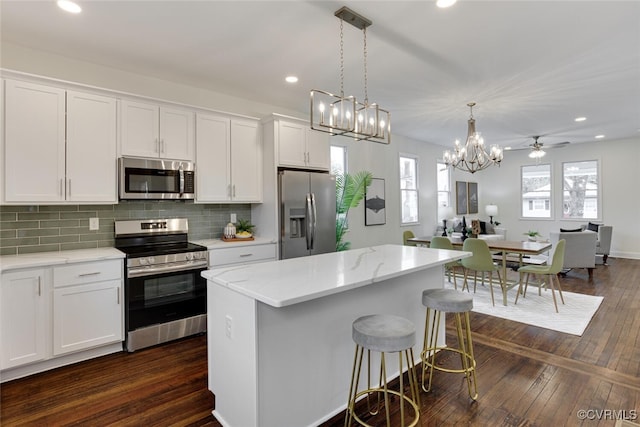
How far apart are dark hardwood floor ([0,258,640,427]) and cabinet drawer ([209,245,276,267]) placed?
820 millimetres

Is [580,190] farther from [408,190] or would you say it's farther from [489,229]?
[408,190]

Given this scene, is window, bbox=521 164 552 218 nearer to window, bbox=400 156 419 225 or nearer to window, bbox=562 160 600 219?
window, bbox=562 160 600 219

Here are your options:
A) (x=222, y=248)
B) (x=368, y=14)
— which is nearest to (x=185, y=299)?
(x=222, y=248)

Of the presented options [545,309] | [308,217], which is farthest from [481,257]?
[308,217]

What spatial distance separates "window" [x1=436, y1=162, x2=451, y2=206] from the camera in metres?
8.08

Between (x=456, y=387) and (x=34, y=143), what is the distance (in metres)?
3.87

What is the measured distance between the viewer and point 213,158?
377cm

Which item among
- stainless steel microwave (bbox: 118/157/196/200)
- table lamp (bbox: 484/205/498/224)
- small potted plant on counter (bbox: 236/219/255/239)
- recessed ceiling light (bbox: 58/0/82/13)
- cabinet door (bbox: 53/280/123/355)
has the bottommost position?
cabinet door (bbox: 53/280/123/355)

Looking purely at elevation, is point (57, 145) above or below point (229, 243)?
above

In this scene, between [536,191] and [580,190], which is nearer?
[580,190]

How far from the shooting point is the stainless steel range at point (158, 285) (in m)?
2.99

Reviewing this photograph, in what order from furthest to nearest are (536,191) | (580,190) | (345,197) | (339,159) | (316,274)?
(536,191) < (580,190) < (339,159) < (345,197) < (316,274)

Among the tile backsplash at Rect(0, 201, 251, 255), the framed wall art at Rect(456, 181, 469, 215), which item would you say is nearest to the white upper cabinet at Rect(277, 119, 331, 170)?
the tile backsplash at Rect(0, 201, 251, 255)

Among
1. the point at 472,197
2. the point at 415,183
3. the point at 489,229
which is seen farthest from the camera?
the point at 472,197
